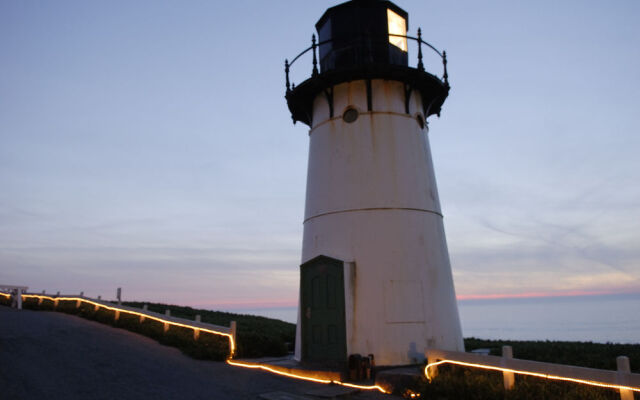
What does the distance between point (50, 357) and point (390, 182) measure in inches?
371

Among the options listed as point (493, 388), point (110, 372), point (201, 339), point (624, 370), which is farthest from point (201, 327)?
point (624, 370)

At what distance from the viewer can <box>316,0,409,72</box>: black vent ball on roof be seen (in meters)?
13.6

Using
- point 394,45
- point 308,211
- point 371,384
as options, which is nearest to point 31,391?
point 371,384

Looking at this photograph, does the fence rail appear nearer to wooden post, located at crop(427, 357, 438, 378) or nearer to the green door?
the green door

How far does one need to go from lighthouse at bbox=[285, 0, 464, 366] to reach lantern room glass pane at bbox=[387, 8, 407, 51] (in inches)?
2.1

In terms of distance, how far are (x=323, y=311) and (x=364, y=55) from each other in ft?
22.8

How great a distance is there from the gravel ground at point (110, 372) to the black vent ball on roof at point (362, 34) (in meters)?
8.42

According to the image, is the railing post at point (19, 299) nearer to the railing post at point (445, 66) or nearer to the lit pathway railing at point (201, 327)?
the lit pathway railing at point (201, 327)

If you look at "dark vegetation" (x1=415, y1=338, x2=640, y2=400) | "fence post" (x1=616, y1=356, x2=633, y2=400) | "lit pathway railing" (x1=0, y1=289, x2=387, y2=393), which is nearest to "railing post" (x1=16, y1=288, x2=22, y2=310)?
"lit pathway railing" (x1=0, y1=289, x2=387, y2=393)

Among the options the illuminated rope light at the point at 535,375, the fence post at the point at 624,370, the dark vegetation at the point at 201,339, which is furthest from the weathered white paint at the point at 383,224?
the fence post at the point at 624,370

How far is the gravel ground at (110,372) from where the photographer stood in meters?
9.21

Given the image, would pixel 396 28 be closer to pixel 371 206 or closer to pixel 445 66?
pixel 445 66

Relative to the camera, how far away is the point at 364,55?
13.3 m

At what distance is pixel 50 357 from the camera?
11.8m
